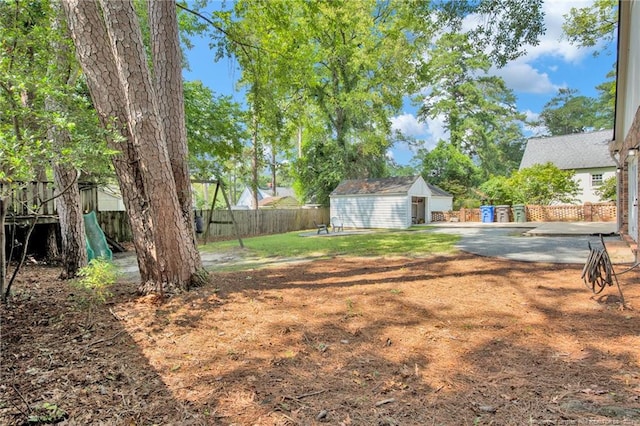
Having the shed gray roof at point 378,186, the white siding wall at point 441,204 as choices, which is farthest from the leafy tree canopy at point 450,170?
the shed gray roof at point 378,186

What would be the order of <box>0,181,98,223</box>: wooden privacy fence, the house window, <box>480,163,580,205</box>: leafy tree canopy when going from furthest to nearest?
the house window
<box>480,163,580,205</box>: leafy tree canopy
<box>0,181,98,223</box>: wooden privacy fence

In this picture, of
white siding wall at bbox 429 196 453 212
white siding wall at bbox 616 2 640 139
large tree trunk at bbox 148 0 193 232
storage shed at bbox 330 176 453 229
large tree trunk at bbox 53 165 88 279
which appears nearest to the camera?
large tree trunk at bbox 148 0 193 232

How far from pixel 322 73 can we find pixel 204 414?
76.6 feet

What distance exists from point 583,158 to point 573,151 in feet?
3.24

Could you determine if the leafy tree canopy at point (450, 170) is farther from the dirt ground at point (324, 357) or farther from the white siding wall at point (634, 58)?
the dirt ground at point (324, 357)

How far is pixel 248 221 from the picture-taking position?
18.2 m

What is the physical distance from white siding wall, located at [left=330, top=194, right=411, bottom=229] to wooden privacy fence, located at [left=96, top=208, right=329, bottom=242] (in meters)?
2.00

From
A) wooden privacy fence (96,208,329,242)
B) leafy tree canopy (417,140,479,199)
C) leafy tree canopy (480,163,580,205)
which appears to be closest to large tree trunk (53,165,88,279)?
wooden privacy fence (96,208,329,242)

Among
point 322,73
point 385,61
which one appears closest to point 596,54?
point 385,61

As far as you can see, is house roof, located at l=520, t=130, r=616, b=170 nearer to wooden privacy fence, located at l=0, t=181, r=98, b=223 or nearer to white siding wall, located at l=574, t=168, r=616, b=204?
white siding wall, located at l=574, t=168, r=616, b=204

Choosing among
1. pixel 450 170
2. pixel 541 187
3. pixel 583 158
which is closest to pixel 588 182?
pixel 583 158

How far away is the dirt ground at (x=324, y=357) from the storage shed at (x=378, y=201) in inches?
610

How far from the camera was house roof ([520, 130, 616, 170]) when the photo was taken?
24961 mm

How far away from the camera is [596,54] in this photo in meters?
14.8
